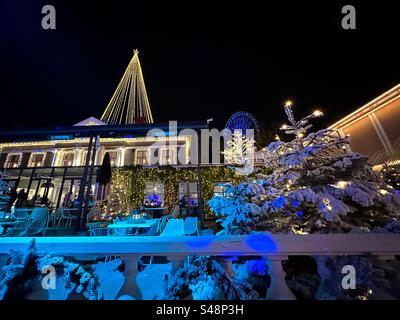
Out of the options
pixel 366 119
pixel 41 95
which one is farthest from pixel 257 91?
pixel 41 95

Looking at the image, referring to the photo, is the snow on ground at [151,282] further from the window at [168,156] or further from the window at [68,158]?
the window at [68,158]

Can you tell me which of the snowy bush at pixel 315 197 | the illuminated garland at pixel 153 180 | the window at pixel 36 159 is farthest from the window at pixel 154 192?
the window at pixel 36 159

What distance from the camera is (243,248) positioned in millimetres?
1083

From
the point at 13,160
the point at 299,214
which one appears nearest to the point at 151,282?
the point at 299,214

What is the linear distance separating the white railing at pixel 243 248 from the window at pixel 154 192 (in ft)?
30.9

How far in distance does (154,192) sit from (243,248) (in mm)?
10179

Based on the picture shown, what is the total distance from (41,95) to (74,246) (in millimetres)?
20065

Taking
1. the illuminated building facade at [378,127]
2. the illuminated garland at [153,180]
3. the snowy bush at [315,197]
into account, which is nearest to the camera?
the snowy bush at [315,197]

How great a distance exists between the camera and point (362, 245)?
42.5 inches

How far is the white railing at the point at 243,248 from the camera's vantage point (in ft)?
3.51

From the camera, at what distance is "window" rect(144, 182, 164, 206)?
1028 centimetres

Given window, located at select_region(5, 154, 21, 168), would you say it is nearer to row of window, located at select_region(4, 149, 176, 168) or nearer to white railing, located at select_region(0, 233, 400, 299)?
row of window, located at select_region(4, 149, 176, 168)

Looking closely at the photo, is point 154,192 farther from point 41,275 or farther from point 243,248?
point 243,248
